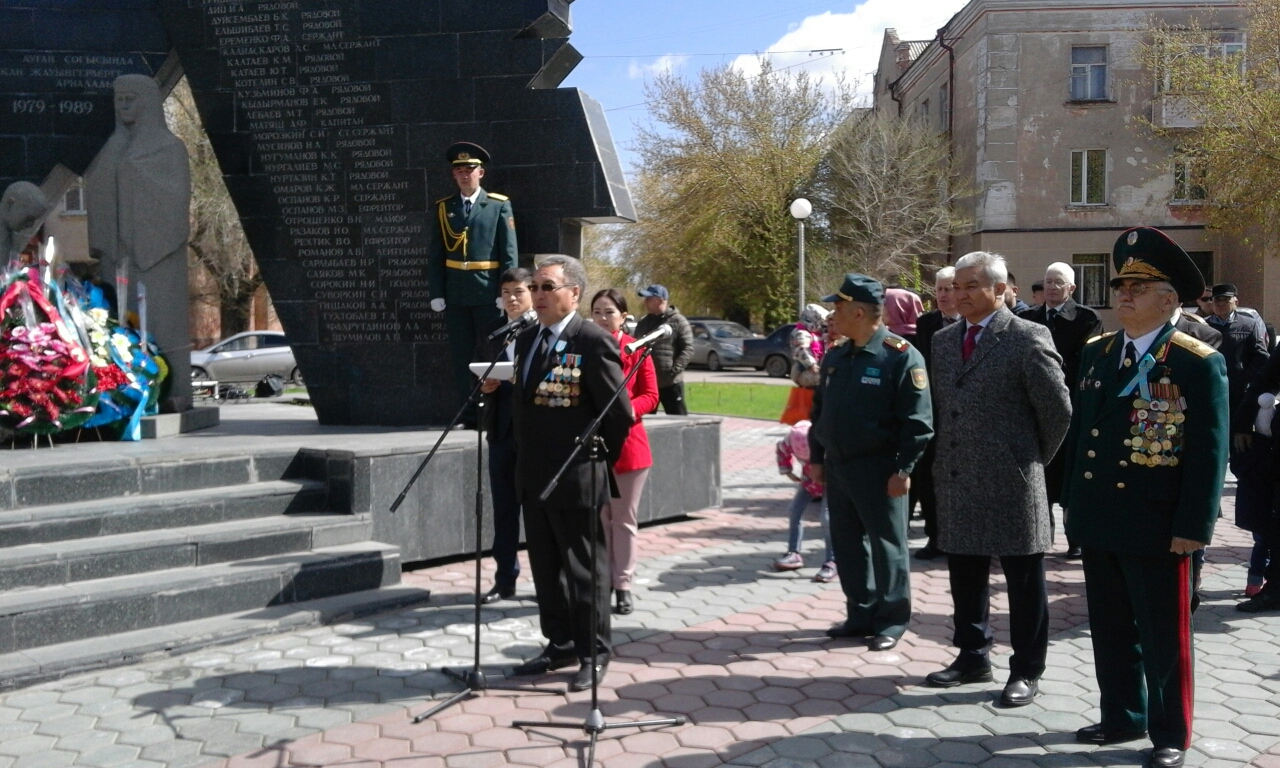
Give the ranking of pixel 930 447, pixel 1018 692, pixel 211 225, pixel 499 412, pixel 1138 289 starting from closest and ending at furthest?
Answer: pixel 1138 289
pixel 1018 692
pixel 499 412
pixel 930 447
pixel 211 225

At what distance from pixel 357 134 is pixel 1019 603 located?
19.8 feet

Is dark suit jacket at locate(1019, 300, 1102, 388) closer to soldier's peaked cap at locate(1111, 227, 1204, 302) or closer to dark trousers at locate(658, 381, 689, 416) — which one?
soldier's peaked cap at locate(1111, 227, 1204, 302)

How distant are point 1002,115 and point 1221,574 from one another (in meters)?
25.9

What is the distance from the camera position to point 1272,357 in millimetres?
6262

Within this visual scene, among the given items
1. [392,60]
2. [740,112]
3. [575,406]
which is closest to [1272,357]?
[575,406]

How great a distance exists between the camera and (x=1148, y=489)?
3963 mm

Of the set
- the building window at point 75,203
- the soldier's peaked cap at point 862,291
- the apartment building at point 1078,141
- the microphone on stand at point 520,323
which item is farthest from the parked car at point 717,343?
the soldier's peaked cap at point 862,291

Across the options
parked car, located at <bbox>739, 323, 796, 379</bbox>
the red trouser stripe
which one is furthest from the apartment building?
the red trouser stripe

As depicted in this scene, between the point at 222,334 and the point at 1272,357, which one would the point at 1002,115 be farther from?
the point at 1272,357

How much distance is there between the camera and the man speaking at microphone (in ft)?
A: 16.1

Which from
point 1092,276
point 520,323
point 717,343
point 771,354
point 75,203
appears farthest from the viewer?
point 75,203

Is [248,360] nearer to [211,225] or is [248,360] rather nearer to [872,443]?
[211,225]

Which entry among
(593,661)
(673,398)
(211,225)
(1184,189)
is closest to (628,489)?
(593,661)

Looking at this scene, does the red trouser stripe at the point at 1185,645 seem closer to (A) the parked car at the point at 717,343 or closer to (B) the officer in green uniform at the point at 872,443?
(B) the officer in green uniform at the point at 872,443
